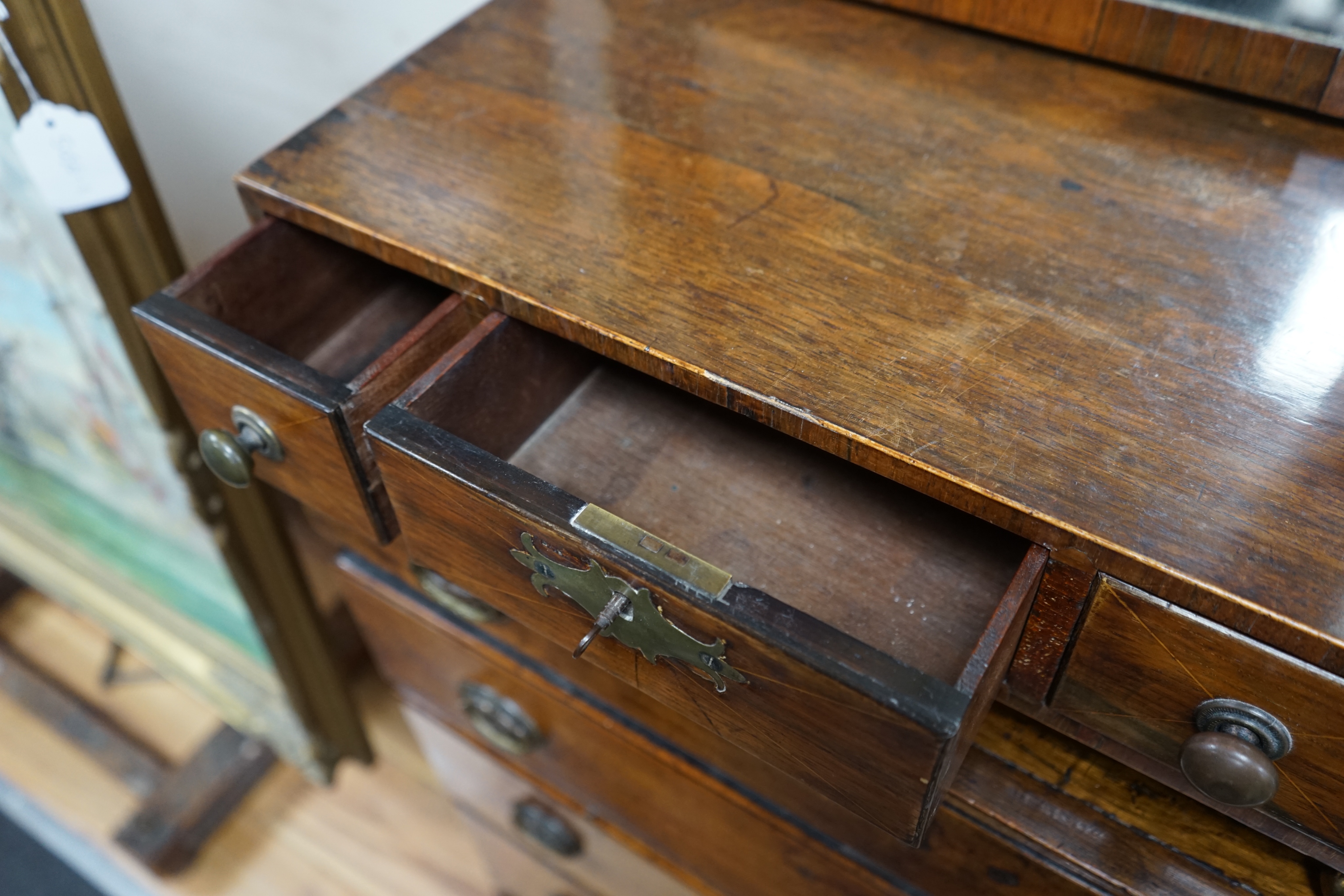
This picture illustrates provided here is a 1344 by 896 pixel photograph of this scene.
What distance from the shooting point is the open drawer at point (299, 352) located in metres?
0.53

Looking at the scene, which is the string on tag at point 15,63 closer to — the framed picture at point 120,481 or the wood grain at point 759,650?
the framed picture at point 120,481

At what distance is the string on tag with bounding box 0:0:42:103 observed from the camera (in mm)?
641

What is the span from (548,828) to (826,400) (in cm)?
59

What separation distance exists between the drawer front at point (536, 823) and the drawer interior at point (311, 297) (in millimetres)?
406

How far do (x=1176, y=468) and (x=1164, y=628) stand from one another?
0.22 feet

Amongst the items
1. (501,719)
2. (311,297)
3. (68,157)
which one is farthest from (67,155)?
(501,719)

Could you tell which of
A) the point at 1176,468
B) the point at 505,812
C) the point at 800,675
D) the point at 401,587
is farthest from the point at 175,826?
the point at 1176,468

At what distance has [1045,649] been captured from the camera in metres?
0.48

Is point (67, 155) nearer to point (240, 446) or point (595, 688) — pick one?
point (240, 446)

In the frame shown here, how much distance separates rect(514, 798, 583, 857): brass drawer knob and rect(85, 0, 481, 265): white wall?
69cm

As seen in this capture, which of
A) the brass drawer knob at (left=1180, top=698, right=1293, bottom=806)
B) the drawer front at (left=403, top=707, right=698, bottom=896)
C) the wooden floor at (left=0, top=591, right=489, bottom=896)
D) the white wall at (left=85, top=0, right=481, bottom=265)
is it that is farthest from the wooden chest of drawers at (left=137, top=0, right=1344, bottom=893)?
the wooden floor at (left=0, top=591, right=489, bottom=896)

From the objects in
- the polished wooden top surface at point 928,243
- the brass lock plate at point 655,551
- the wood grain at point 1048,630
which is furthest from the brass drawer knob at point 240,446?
the wood grain at point 1048,630

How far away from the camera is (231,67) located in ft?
3.47

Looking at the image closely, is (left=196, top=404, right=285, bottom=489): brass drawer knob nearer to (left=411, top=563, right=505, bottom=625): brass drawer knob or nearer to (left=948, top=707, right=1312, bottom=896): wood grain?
(left=411, top=563, right=505, bottom=625): brass drawer knob
